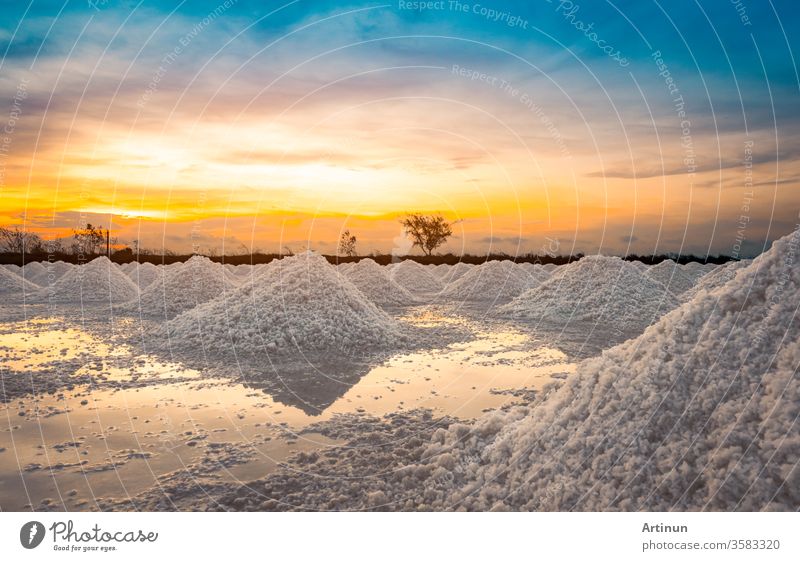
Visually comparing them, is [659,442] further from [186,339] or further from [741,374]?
[186,339]

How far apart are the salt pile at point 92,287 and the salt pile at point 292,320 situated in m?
14.7

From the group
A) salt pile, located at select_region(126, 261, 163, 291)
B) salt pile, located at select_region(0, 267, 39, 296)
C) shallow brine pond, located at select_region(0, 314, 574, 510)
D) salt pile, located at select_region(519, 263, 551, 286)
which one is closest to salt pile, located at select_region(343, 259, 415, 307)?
shallow brine pond, located at select_region(0, 314, 574, 510)

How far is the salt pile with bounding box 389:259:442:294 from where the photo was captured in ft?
118

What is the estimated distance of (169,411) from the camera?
9.16 metres

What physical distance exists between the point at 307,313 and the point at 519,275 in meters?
21.9

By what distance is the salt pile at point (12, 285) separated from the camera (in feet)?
99.0

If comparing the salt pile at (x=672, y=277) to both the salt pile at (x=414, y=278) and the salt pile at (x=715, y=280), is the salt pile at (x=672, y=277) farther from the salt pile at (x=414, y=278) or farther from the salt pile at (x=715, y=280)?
the salt pile at (x=414, y=278)

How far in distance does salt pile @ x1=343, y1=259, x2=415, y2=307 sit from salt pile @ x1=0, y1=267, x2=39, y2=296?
66.8 ft

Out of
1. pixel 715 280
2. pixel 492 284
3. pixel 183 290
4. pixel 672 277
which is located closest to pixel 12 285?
pixel 183 290

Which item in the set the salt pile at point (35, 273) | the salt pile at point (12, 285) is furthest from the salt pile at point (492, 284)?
the salt pile at point (35, 273)

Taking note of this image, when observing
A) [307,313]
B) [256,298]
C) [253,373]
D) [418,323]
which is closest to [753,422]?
[253,373]

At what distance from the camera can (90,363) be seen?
13.0 m

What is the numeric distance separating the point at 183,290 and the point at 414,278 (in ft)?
58.3

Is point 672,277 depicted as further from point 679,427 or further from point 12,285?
point 12,285
